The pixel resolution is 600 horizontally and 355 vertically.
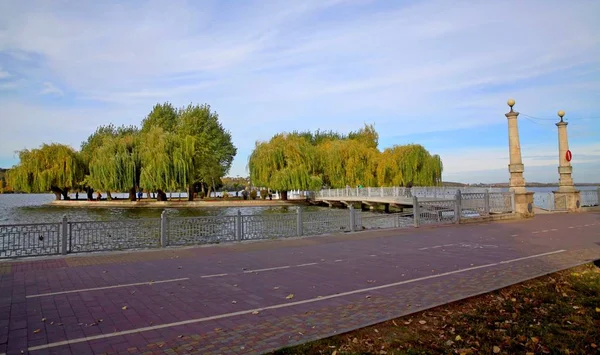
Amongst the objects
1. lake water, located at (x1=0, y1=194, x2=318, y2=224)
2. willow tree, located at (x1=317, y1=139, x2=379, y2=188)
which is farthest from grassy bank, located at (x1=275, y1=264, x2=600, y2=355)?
willow tree, located at (x1=317, y1=139, x2=379, y2=188)

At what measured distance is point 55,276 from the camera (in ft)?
27.3

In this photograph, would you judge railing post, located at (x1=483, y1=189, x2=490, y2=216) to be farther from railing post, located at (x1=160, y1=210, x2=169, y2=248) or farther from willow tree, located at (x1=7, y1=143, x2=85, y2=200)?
willow tree, located at (x1=7, y1=143, x2=85, y2=200)

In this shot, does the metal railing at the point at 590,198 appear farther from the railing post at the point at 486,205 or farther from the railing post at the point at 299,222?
the railing post at the point at 299,222

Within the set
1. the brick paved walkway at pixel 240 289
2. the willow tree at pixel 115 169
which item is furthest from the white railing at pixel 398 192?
the willow tree at pixel 115 169

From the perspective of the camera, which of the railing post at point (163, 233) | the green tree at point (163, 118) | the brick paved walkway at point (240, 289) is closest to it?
the brick paved walkway at point (240, 289)

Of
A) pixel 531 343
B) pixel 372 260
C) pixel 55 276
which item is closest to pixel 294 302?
pixel 531 343

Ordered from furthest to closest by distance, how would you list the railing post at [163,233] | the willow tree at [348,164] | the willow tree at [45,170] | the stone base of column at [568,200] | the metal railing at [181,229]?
1. the willow tree at [348,164]
2. the willow tree at [45,170]
3. the stone base of column at [568,200]
4. the railing post at [163,233]
5. the metal railing at [181,229]

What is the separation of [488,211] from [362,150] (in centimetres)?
3054

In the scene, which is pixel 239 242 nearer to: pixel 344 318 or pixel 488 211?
pixel 344 318

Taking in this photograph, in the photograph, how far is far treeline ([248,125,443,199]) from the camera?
46094 millimetres

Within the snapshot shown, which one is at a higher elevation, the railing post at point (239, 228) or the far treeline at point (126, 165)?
the far treeline at point (126, 165)

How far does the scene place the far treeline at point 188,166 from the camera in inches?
1740

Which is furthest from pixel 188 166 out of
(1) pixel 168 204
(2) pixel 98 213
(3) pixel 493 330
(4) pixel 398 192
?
(3) pixel 493 330

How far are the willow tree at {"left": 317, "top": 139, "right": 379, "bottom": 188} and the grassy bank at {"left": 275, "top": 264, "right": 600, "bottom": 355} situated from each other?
4364 cm
